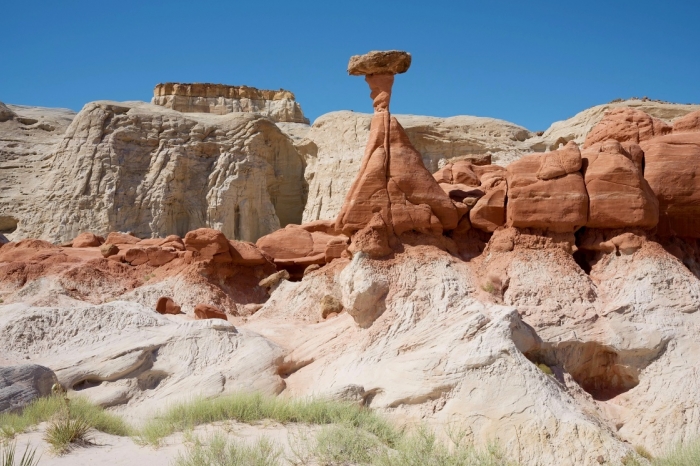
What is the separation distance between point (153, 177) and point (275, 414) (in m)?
27.3

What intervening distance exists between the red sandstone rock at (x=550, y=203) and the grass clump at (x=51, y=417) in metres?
7.65

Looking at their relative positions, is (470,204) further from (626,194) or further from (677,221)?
(677,221)

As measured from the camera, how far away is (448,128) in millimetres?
36500

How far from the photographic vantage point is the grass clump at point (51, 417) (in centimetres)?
915

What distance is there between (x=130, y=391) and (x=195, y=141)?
85.4 feet

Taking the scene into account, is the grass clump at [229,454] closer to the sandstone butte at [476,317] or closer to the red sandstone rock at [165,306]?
the sandstone butte at [476,317]

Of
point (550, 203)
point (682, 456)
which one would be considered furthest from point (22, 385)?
point (550, 203)

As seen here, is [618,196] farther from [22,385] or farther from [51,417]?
[22,385]

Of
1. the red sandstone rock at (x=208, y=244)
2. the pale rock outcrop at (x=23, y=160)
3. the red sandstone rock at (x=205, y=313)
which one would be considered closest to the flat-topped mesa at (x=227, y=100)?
the pale rock outcrop at (x=23, y=160)

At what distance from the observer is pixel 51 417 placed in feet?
30.5

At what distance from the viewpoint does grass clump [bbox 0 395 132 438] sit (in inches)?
360

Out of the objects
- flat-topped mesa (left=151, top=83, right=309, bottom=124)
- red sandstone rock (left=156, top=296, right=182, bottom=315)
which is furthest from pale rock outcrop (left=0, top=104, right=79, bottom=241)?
red sandstone rock (left=156, top=296, right=182, bottom=315)

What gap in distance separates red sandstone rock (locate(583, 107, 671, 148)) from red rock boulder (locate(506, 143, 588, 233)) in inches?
85.2

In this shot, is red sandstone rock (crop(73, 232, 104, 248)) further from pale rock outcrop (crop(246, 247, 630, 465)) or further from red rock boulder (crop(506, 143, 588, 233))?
red rock boulder (crop(506, 143, 588, 233))
